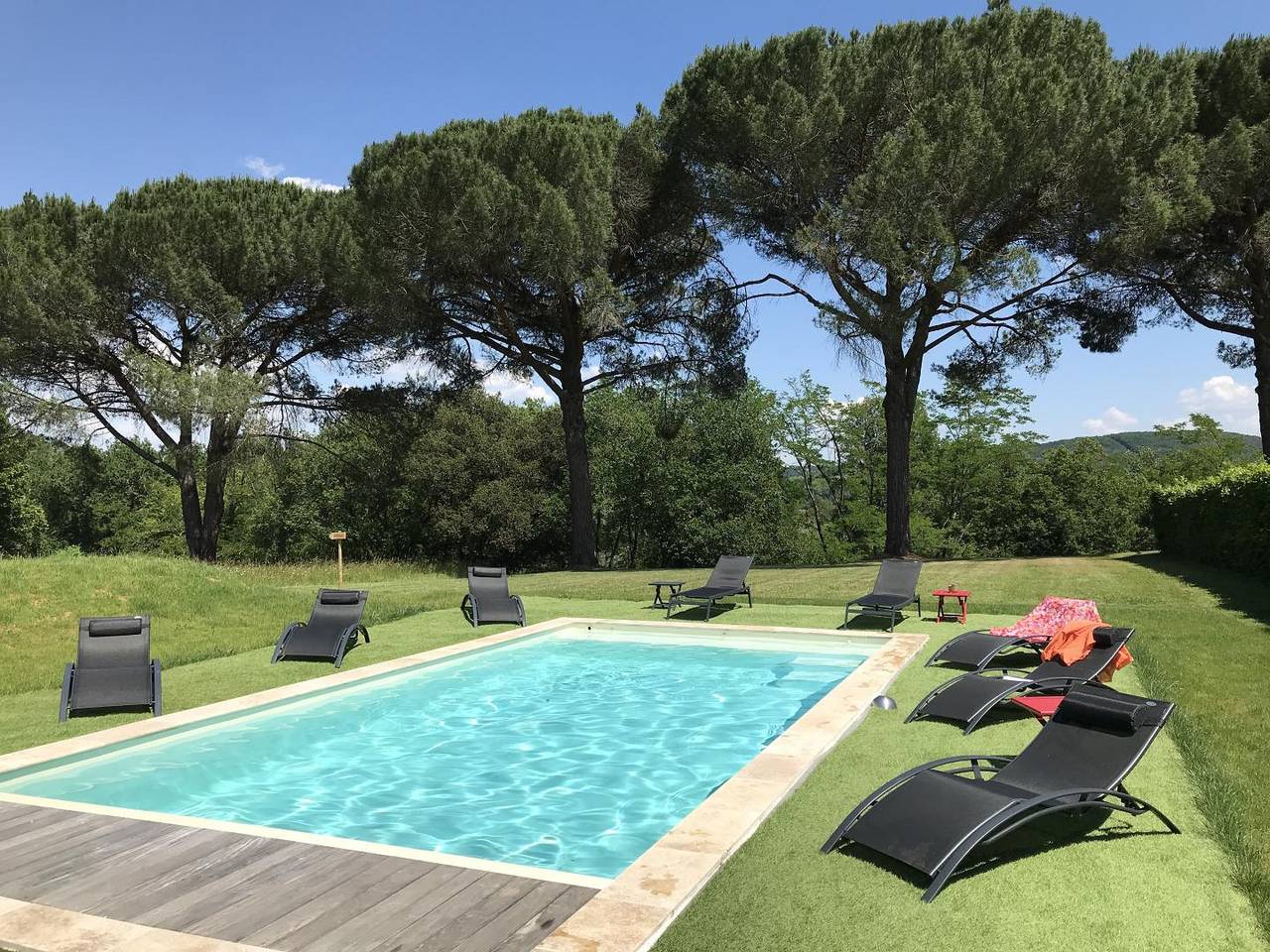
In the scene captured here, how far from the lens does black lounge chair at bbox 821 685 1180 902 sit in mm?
3389

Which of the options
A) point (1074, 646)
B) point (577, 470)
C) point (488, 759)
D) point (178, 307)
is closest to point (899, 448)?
point (577, 470)

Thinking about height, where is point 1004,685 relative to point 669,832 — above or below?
above

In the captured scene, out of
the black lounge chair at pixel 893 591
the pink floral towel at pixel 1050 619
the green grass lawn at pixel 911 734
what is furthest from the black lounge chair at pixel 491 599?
the pink floral towel at pixel 1050 619

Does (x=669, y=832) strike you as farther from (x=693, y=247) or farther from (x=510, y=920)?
(x=693, y=247)

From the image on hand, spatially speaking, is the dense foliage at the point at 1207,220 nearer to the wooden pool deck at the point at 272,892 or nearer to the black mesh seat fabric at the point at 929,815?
the black mesh seat fabric at the point at 929,815

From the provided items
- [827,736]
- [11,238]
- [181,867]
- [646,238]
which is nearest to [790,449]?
[646,238]

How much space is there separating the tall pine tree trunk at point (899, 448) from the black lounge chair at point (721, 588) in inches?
259

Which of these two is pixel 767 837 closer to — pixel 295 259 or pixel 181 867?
pixel 181 867

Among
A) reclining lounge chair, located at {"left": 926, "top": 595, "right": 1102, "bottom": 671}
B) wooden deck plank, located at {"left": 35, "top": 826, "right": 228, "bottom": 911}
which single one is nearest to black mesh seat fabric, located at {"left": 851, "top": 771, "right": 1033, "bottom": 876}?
wooden deck plank, located at {"left": 35, "top": 826, "right": 228, "bottom": 911}

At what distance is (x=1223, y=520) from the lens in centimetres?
1488

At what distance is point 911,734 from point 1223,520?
12585 mm

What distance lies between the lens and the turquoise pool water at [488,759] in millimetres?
5066

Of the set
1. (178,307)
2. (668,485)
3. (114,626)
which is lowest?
(114,626)

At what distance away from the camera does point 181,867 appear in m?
3.73
